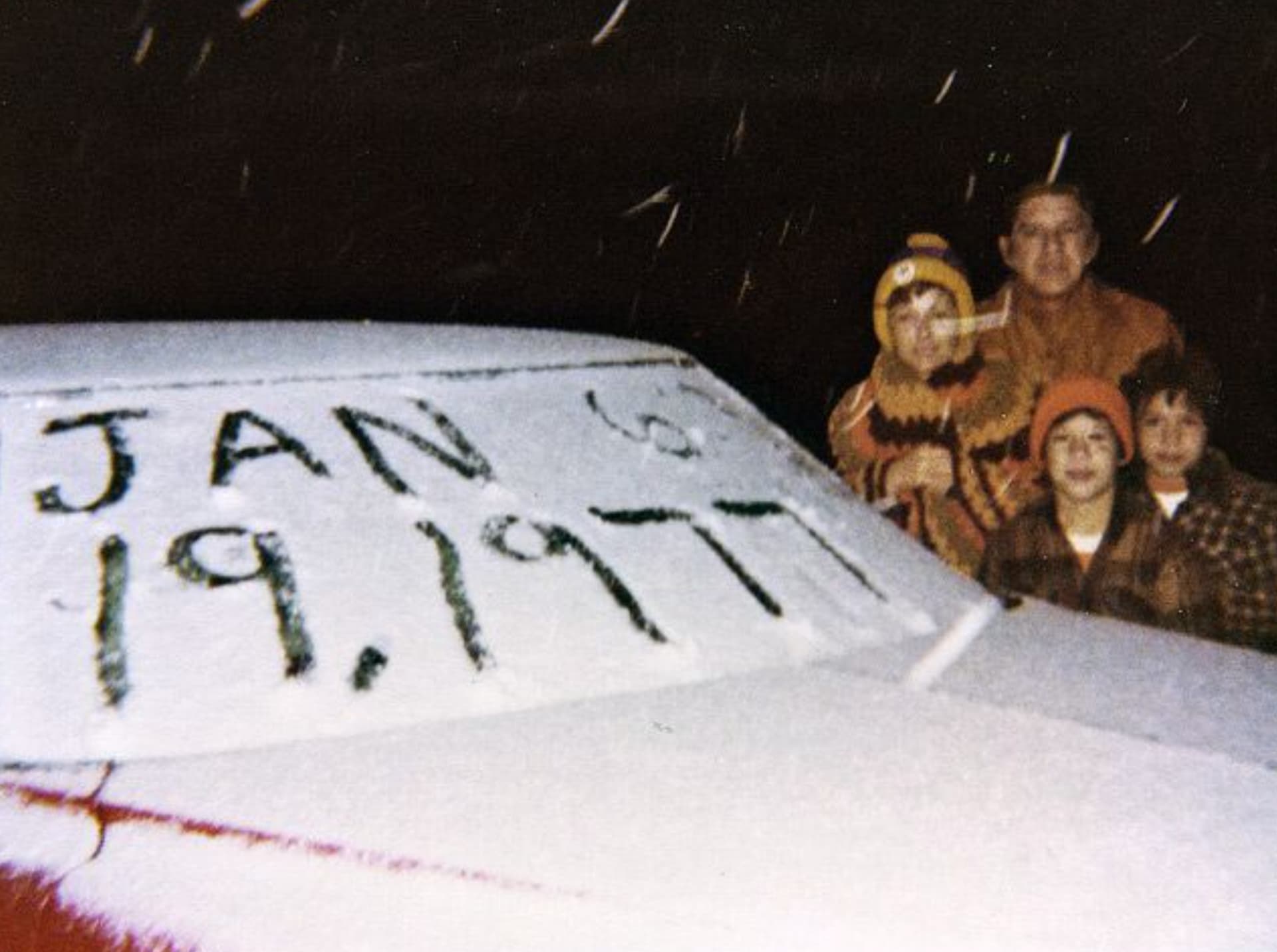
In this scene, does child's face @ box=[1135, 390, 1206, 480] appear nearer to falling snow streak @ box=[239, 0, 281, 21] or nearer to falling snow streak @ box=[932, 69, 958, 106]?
falling snow streak @ box=[932, 69, 958, 106]

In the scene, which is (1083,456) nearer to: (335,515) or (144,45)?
(335,515)

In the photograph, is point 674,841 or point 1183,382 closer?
point 674,841

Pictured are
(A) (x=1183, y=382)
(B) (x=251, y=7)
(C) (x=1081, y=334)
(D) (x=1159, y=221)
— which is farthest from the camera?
(D) (x=1159, y=221)

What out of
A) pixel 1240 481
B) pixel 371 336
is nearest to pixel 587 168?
pixel 1240 481

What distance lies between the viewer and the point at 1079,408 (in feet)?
9.51

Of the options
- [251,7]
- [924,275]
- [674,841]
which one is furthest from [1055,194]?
[251,7]

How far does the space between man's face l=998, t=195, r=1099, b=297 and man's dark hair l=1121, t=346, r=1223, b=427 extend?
388 millimetres

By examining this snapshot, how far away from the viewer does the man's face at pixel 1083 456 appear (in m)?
2.86

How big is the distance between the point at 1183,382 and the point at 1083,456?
370mm

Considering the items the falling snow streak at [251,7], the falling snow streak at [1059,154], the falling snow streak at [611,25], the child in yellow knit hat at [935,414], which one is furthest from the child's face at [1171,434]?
the falling snow streak at [251,7]

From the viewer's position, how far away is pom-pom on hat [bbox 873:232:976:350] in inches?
133

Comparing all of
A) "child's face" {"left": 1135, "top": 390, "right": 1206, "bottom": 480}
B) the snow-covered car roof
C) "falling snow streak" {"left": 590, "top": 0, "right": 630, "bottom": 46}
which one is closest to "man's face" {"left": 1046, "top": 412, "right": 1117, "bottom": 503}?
"child's face" {"left": 1135, "top": 390, "right": 1206, "bottom": 480}

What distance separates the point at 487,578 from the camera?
48.9 inches

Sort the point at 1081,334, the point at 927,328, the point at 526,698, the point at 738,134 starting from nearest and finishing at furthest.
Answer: the point at 526,698, the point at 927,328, the point at 1081,334, the point at 738,134
